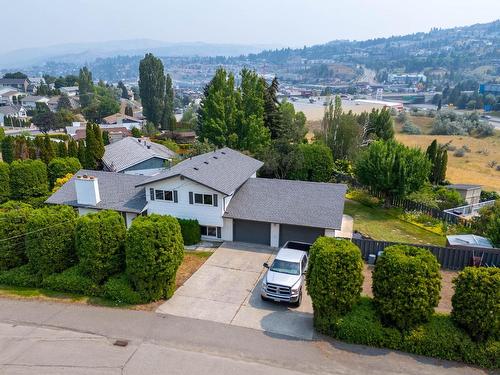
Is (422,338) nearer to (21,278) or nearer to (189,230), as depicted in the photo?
(189,230)

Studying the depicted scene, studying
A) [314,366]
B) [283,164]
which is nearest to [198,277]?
[314,366]

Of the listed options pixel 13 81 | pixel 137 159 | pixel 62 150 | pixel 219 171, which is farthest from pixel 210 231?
pixel 13 81

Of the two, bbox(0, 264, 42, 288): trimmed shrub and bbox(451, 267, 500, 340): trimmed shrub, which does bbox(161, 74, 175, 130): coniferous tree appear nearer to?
bbox(0, 264, 42, 288): trimmed shrub

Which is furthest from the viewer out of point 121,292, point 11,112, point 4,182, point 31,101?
point 31,101

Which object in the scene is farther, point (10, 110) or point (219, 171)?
point (10, 110)

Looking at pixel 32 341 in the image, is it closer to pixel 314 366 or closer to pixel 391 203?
pixel 314 366

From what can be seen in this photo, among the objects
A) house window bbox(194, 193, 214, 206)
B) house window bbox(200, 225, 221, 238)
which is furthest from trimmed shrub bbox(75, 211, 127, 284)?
house window bbox(200, 225, 221, 238)
